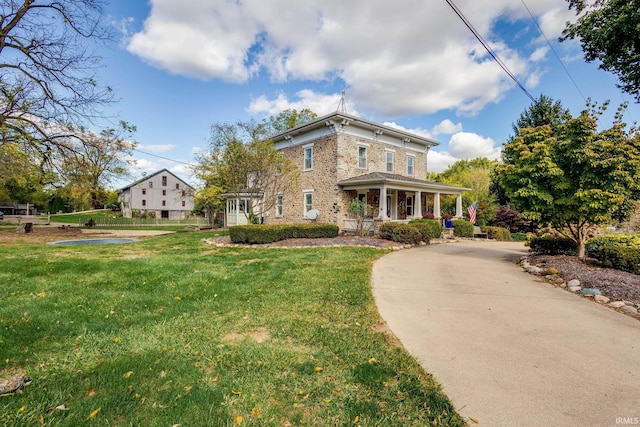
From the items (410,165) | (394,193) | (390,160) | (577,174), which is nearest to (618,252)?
(577,174)

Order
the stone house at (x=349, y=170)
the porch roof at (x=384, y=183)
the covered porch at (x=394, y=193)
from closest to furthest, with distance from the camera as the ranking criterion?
the porch roof at (x=384, y=183), the covered porch at (x=394, y=193), the stone house at (x=349, y=170)

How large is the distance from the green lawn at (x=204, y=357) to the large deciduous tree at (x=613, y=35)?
30.4 ft

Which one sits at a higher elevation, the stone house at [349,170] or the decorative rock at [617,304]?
the stone house at [349,170]

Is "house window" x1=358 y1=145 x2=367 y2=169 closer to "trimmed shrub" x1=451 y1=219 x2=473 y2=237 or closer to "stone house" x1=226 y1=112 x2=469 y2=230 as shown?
"stone house" x1=226 y1=112 x2=469 y2=230

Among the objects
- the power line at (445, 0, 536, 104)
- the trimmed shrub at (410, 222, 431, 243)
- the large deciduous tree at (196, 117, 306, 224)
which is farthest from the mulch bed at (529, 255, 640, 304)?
the large deciduous tree at (196, 117, 306, 224)

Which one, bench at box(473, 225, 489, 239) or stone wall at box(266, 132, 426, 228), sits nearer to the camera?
stone wall at box(266, 132, 426, 228)

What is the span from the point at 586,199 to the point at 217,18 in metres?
12.0

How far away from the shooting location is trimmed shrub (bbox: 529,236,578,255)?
9.36 meters

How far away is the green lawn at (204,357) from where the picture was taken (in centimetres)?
229

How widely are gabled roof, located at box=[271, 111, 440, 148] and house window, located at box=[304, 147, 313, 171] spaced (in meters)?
1.18

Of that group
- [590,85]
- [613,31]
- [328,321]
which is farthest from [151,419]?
[590,85]

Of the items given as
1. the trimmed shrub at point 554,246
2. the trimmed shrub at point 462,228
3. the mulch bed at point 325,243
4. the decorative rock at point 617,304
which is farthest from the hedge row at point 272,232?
the decorative rock at point 617,304

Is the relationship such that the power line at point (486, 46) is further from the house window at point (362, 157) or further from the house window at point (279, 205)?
the house window at point (279, 205)

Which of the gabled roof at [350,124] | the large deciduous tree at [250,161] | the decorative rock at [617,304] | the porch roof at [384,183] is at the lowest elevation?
the decorative rock at [617,304]
